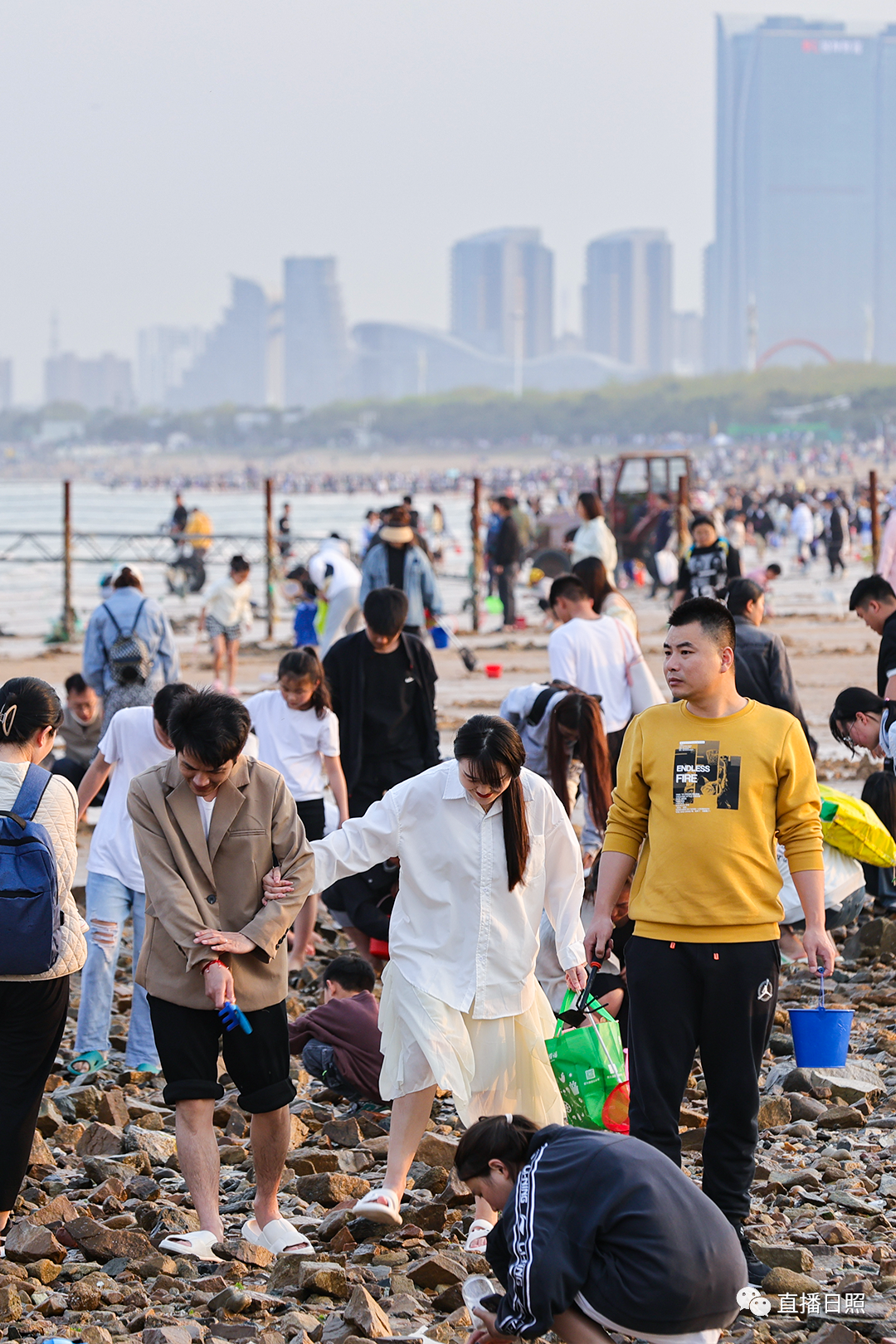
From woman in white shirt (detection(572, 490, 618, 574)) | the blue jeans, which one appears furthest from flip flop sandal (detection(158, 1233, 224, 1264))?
woman in white shirt (detection(572, 490, 618, 574))

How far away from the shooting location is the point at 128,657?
814 cm

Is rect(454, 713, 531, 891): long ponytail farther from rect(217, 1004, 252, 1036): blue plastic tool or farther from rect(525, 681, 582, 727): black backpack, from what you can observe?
rect(525, 681, 582, 727): black backpack

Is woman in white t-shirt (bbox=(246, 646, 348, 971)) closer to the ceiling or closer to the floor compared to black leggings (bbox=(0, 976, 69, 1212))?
closer to the ceiling

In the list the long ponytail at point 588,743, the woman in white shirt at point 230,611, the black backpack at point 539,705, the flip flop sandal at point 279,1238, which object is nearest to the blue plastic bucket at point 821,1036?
the long ponytail at point 588,743

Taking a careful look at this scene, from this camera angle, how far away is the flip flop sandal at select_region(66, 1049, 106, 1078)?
557 cm

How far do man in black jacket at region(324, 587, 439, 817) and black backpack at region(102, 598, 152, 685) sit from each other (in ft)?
6.00

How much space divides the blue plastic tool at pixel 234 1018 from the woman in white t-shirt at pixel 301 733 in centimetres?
252

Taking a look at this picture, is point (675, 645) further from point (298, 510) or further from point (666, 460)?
point (298, 510)

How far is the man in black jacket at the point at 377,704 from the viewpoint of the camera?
6.58 meters

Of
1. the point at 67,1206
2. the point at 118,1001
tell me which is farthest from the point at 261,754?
the point at 67,1206

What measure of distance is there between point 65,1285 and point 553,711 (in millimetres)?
2776

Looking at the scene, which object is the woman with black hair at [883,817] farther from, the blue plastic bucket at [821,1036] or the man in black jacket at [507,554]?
the man in black jacket at [507,554]

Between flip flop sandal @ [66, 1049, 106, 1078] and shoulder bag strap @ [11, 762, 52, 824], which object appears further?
flip flop sandal @ [66, 1049, 106, 1078]

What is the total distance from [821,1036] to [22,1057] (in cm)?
282
